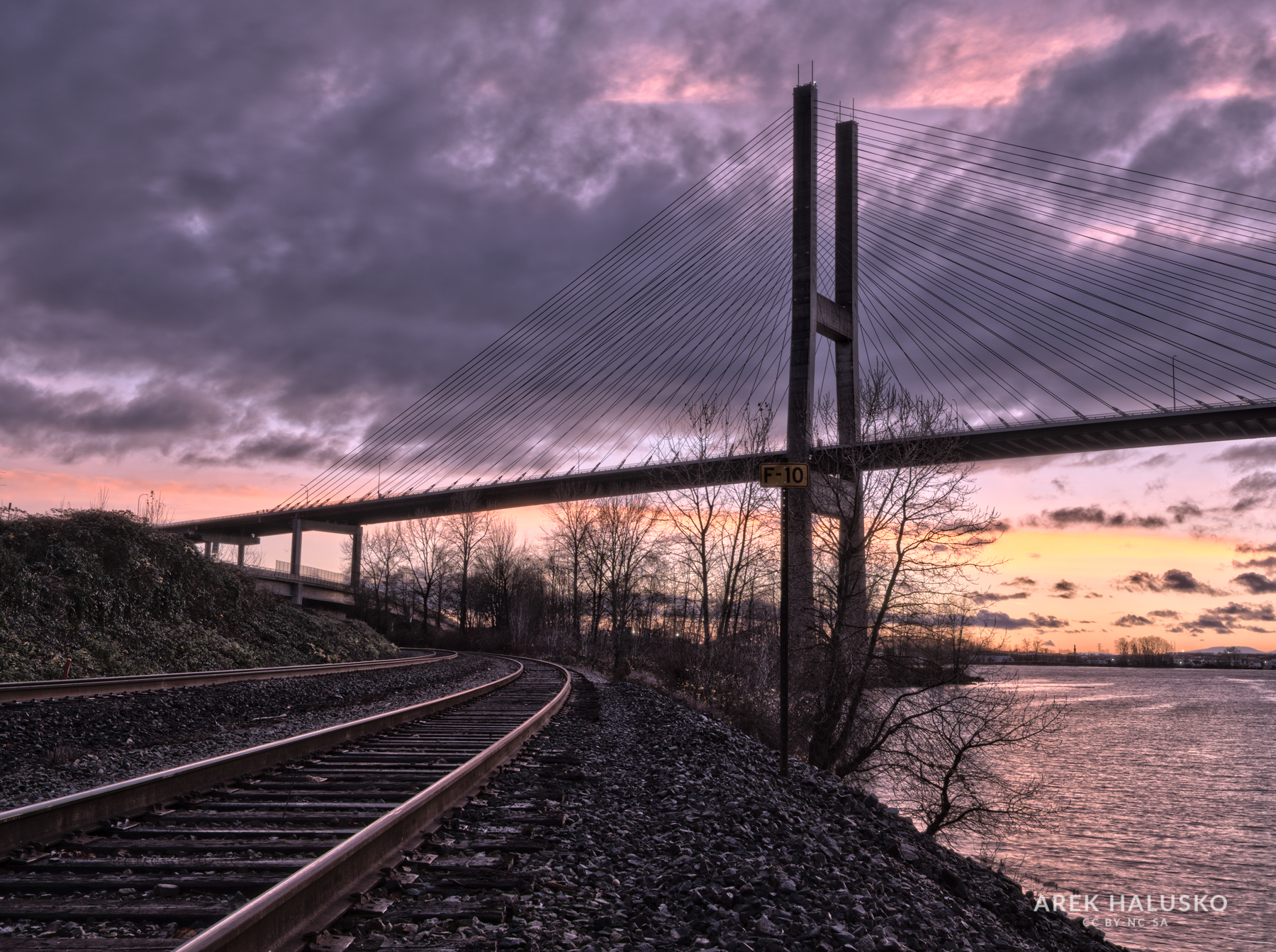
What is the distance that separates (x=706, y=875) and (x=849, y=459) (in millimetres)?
14429

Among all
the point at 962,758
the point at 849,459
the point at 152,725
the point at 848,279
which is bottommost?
Result: the point at 962,758

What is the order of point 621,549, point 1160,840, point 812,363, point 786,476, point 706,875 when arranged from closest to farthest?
point 706,875, point 786,476, point 1160,840, point 812,363, point 621,549

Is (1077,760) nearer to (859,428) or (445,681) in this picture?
(859,428)

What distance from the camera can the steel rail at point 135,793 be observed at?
14.9 ft

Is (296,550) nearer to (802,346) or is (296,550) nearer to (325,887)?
(802,346)

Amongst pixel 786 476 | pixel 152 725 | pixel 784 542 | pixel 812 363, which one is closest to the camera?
pixel 786 476

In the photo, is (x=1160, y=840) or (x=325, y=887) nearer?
(x=325, y=887)

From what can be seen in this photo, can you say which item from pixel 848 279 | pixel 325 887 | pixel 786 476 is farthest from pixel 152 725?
pixel 848 279

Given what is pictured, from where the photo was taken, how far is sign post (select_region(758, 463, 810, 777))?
875cm

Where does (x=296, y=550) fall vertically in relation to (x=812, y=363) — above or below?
below

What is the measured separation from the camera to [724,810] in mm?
6438

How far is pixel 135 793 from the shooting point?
17.5ft

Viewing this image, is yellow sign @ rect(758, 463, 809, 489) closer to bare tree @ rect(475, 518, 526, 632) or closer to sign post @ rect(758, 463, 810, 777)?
sign post @ rect(758, 463, 810, 777)

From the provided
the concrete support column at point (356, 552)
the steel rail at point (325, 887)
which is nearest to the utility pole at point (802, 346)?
the steel rail at point (325, 887)
